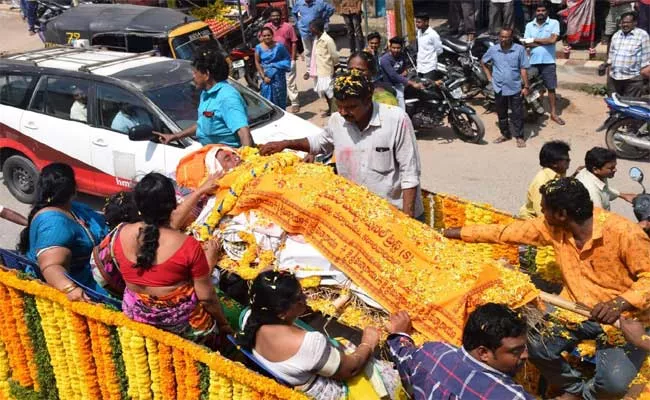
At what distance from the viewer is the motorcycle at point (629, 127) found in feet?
28.9

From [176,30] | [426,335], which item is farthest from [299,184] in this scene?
[176,30]

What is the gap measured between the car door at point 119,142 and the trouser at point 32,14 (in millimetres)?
12699

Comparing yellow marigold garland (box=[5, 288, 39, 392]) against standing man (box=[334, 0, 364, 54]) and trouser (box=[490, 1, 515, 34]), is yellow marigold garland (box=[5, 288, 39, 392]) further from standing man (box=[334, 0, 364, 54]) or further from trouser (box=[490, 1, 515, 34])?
trouser (box=[490, 1, 515, 34])

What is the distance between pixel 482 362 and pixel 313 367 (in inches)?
31.8

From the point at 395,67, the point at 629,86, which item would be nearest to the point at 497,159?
the point at 395,67

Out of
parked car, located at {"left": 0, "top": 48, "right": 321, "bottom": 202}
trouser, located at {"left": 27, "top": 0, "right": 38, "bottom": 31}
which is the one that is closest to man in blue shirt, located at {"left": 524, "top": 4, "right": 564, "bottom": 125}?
parked car, located at {"left": 0, "top": 48, "right": 321, "bottom": 202}

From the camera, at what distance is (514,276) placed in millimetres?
4105

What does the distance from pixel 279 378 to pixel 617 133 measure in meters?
7.22

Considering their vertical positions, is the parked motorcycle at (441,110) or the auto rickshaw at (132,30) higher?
the auto rickshaw at (132,30)

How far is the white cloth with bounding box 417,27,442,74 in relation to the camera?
11125 mm

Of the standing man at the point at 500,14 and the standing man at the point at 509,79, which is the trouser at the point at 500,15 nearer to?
the standing man at the point at 500,14

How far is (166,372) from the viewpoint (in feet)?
12.7

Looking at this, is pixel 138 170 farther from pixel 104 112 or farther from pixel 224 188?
pixel 224 188

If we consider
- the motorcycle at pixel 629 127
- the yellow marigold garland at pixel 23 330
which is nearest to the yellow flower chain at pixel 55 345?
the yellow marigold garland at pixel 23 330
